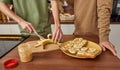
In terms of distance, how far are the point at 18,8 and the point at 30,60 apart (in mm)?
607

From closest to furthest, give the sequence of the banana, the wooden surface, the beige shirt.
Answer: the wooden surface → the banana → the beige shirt

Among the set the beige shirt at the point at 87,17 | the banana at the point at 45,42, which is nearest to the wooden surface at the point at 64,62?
the banana at the point at 45,42

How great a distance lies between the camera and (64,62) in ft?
3.48

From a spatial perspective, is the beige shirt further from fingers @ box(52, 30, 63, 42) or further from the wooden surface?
the wooden surface

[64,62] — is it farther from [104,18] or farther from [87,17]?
[87,17]

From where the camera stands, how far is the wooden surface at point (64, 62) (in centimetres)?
100

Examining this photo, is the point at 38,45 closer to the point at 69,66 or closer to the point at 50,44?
the point at 50,44

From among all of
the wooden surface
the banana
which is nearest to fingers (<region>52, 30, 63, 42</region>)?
the banana

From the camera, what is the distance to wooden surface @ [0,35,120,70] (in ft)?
3.28

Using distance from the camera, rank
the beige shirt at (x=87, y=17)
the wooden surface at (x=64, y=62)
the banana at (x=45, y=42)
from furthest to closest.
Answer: the beige shirt at (x=87, y=17) < the banana at (x=45, y=42) < the wooden surface at (x=64, y=62)

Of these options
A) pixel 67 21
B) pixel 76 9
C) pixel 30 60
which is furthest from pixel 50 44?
pixel 67 21

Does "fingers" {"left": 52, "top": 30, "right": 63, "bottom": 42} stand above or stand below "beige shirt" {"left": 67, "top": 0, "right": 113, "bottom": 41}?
below

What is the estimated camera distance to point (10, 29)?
2631mm

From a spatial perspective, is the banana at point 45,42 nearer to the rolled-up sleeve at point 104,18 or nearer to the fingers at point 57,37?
the fingers at point 57,37
